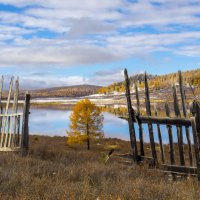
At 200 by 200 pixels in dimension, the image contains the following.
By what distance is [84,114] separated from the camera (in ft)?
97.6

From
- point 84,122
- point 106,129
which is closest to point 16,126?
point 84,122

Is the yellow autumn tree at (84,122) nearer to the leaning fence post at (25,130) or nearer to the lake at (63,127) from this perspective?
the lake at (63,127)

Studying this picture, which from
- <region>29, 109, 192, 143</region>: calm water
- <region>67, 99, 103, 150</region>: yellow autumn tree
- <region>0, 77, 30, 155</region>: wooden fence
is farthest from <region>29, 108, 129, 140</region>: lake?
<region>0, 77, 30, 155</region>: wooden fence

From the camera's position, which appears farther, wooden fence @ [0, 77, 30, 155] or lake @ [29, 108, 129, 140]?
lake @ [29, 108, 129, 140]

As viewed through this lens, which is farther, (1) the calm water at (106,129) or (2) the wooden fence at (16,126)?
(1) the calm water at (106,129)

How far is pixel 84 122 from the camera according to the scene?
2988 centimetres

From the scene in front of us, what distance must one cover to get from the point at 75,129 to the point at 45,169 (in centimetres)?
2247

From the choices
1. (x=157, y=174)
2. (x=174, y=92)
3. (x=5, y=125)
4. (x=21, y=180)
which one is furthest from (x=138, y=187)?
(x=5, y=125)

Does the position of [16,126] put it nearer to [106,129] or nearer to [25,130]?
[25,130]

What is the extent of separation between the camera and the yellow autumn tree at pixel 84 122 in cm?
2977

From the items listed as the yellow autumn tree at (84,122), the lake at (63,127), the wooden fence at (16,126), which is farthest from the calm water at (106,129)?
the wooden fence at (16,126)

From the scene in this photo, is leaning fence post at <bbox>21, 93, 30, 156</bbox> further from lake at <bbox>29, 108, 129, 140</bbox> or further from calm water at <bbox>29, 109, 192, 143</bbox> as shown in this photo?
lake at <bbox>29, 108, 129, 140</bbox>

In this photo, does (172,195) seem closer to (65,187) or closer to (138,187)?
(138,187)

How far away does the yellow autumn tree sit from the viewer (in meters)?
29.8
